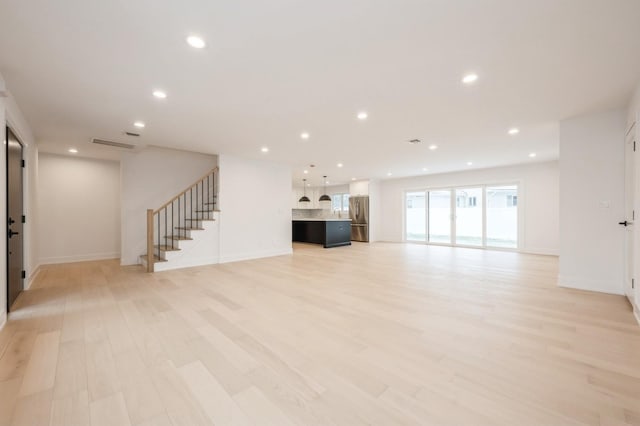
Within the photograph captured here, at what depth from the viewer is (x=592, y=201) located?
12.7ft

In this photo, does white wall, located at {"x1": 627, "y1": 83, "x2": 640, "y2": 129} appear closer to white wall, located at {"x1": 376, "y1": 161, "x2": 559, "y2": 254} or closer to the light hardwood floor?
the light hardwood floor

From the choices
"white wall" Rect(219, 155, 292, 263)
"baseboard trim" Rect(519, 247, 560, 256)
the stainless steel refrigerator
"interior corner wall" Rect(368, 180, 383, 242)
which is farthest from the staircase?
"baseboard trim" Rect(519, 247, 560, 256)

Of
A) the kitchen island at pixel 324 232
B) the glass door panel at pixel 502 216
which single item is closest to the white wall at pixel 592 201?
the glass door panel at pixel 502 216

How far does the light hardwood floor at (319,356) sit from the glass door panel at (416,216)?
20.5ft

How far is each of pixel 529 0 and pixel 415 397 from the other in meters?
2.61

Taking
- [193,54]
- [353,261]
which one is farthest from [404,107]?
[353,261]

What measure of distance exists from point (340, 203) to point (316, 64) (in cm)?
1071

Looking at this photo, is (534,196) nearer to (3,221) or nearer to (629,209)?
(629,209)

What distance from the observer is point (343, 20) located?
1962 mm

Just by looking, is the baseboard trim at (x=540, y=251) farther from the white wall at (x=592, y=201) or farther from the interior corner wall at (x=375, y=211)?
the interior corner wall at (x=375, y=211)

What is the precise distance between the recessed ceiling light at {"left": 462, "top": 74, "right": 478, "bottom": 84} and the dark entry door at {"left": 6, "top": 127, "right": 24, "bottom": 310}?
5160 millimetres

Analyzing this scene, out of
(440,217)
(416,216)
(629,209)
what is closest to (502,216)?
(440,217)

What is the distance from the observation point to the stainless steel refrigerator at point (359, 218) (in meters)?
10.8

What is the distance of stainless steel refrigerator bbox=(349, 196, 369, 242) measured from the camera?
10.8 meters
